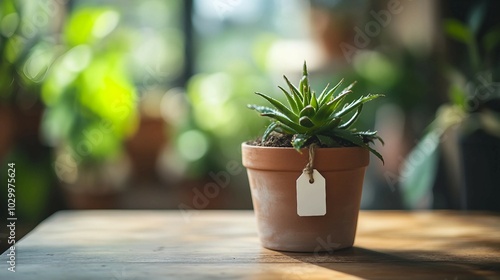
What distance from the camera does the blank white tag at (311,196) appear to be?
1.35m

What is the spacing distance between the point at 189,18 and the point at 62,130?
1.26 m

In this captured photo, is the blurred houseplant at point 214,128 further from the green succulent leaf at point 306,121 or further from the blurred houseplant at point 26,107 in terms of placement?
the green succulent leaf at point 306,121

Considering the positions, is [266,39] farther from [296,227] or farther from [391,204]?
[296,227]

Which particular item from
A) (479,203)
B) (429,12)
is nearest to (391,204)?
(429,12)

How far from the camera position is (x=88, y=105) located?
11.6 feet

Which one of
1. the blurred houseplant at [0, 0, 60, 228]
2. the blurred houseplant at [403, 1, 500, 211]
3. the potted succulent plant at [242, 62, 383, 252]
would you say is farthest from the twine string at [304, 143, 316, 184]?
the blurred houseplant at [0, 0, 60, 228]

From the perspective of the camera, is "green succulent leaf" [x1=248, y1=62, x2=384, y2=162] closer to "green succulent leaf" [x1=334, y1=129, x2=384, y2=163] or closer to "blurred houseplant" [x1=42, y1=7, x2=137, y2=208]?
"green succulent leaf" [x1=334, y1=129, x2=384, y2=163]

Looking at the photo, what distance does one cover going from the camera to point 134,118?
4.21 meters

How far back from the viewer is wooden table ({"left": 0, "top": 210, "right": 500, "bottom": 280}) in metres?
1.24

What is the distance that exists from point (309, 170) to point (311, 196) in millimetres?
53

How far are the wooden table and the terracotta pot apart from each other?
1.3 inches
